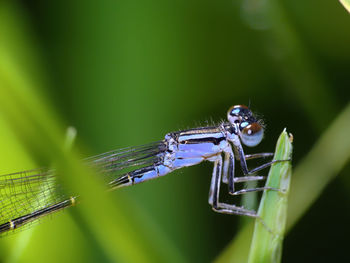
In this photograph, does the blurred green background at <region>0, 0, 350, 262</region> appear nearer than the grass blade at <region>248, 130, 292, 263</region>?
No

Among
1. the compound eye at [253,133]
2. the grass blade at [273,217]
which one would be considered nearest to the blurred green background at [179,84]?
the compound eye at [253,133]

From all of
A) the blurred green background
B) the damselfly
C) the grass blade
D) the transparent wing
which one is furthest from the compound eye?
the grass blade

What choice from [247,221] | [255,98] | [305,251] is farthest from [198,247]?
[255,98]

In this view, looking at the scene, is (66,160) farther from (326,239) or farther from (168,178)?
(326,239)

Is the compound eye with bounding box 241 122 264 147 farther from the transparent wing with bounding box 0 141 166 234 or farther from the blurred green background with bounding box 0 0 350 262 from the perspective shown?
the transparent wing with bounding box 0 141 166 234

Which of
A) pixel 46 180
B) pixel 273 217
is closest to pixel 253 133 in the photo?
pixel 273 217

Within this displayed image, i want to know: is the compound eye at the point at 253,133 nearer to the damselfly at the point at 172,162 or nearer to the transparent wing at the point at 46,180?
the damselfly at the point at 172,162
